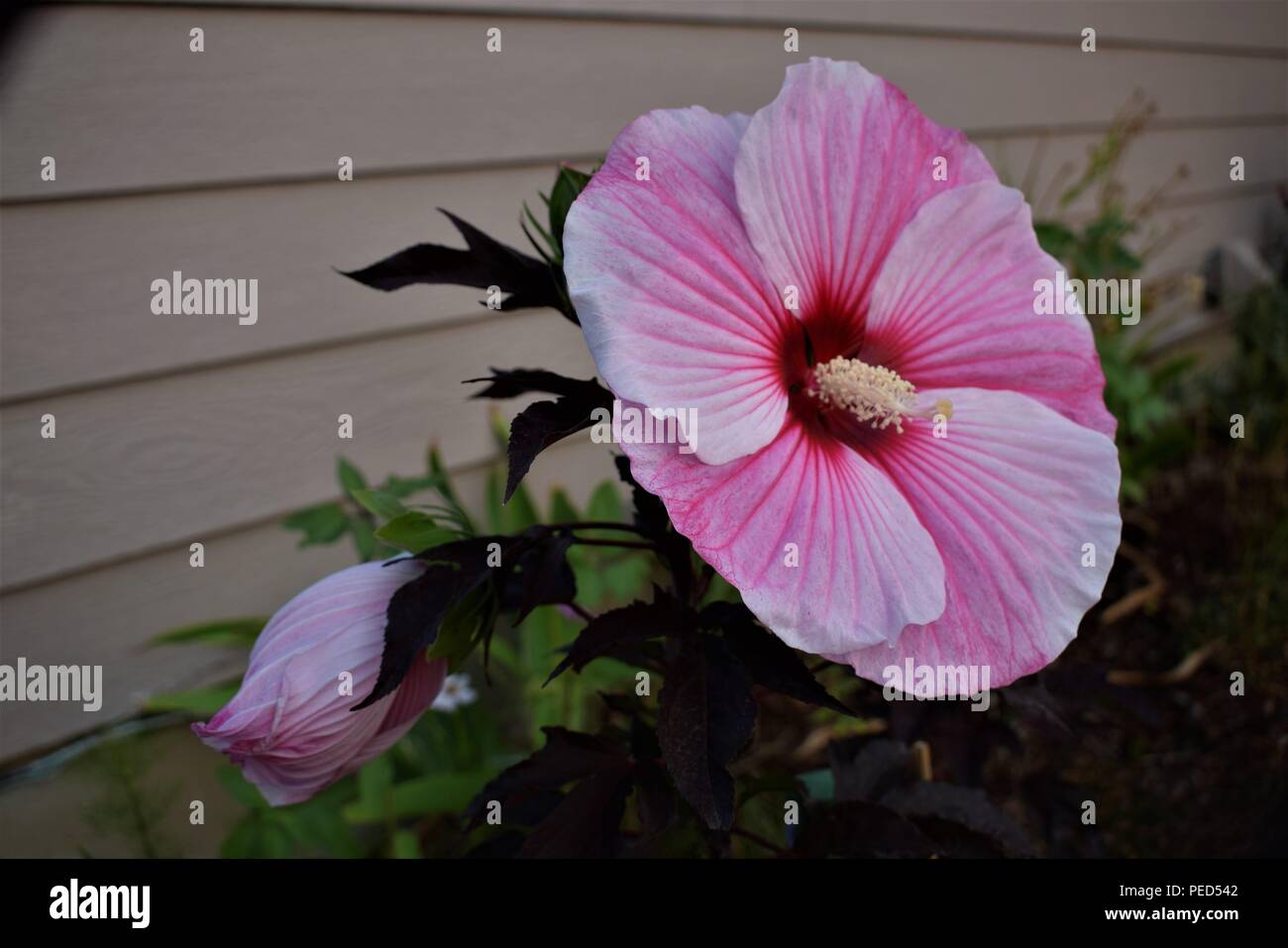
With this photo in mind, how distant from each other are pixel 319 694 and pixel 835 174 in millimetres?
427

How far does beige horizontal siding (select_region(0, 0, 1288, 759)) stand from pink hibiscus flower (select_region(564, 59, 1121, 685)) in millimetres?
960

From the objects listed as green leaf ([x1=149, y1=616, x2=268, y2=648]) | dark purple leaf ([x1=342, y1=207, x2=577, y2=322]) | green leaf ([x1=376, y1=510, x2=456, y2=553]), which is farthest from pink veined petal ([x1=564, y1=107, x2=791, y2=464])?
green leaf ([x1=149, y1=616, x2=268, y2=648])

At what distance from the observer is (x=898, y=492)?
0.58 m

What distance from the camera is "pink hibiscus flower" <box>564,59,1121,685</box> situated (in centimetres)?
51

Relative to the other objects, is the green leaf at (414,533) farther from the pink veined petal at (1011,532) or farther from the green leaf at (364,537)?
the green leaf at (364,537)

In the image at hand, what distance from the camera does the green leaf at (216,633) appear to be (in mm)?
1416

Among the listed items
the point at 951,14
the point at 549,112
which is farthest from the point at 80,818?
the point at 951,14

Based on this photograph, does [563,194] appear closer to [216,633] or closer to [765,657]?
[765,657]

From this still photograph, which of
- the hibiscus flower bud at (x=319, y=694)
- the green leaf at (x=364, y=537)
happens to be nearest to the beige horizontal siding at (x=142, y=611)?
the green leaf at (x=364, y=537)

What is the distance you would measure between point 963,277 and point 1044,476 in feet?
0.44

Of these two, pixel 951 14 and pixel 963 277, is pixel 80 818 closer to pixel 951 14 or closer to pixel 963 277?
pixel 963 277

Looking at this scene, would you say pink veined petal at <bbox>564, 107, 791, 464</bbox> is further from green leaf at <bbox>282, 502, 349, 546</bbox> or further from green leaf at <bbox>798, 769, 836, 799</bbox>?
green leaf at <bbox>282, 502, 349, 546</bbox>
